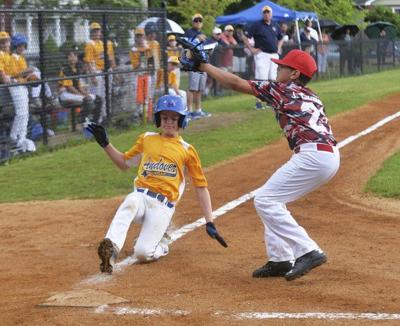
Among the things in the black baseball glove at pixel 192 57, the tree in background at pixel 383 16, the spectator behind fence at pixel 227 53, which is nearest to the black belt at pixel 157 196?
the black baseball glove at pixel 192 57

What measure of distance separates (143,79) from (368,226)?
9851 mm

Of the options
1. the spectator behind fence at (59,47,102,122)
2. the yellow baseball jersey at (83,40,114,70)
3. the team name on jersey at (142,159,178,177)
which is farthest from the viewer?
the yellow baseball jersey at (83,40,114,70)

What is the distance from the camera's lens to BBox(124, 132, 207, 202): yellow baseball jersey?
23.7 feet

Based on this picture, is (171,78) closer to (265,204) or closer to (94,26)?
(94,26)

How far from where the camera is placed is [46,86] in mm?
14344

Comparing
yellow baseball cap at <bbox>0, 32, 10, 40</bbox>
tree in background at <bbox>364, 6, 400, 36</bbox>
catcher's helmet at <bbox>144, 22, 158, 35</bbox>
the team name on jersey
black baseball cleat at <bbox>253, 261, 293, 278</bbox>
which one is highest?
tree in background at <bbox>364, 6, 400, 36</bbox>

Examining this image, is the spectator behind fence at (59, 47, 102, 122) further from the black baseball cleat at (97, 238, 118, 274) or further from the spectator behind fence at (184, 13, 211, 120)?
the black baseball cleat at (97, 238, 118, 274)

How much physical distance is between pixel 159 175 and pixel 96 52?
30.3 ft

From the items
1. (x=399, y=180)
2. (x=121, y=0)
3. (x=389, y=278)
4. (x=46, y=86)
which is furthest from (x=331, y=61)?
(x=389, y=278)

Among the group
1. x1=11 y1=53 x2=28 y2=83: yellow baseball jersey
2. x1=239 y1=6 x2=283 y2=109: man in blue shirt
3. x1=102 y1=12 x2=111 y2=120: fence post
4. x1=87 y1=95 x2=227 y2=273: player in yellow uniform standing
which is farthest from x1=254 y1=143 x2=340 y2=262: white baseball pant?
x1=239 y1=6 x2=283 y2=109: man in blue shirt

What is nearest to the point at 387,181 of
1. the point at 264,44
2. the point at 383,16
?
the point at 264,44

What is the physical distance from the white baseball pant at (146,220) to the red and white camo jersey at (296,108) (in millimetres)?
1351

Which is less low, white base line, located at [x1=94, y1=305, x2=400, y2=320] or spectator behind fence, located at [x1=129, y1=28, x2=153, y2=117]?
spectator behind fence, located at [x1=129, y1=28, x2=153, y2=117]

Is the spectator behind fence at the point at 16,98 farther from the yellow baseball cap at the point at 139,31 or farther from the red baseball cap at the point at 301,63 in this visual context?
the red baseball cap at the point at 301,63
